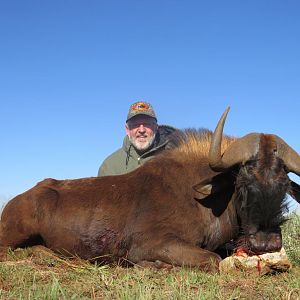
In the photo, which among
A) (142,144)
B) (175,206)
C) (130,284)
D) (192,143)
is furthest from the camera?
(142,144)

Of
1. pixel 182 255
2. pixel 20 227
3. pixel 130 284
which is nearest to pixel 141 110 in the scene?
pixel 20 227

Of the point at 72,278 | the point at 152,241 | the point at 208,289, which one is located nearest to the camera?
the point at 208,289

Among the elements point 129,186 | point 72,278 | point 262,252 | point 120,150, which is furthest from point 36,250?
point 120,150

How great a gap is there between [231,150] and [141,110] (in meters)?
3.76

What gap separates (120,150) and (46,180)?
10.0ft

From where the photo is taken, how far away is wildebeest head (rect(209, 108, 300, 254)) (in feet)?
16.3

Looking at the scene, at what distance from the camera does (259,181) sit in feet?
16.4

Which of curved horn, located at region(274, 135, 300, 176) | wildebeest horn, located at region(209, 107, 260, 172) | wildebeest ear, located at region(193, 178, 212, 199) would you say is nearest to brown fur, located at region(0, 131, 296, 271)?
wildebeest ear, located at region(193, 178, 212, 199)

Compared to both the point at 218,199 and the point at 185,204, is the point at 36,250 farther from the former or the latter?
the point at 218,199

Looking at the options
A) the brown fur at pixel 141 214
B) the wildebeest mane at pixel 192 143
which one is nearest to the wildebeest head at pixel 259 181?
the brown fur at pixel 141 214

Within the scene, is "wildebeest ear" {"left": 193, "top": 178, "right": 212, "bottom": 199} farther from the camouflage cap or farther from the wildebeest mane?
the camouflage cap

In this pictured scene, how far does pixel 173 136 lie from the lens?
692 cm

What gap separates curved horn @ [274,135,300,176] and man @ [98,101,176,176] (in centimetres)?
358

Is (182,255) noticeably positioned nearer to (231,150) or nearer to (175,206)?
(175,206)
